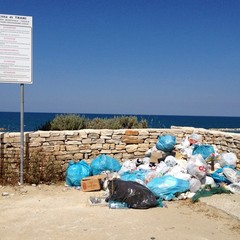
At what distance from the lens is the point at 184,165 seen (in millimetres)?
7344

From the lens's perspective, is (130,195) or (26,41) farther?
(26,41)

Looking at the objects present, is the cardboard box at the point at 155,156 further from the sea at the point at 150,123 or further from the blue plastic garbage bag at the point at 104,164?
the sea at the point at 150,123

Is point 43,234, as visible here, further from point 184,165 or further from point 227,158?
point 227,158

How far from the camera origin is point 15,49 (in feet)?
23.1

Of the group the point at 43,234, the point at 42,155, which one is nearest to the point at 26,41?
the point at 42,155

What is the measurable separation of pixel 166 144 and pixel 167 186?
84.0 inches

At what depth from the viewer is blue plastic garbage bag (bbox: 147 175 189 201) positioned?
6.00 meters

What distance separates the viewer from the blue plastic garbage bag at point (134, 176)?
6755 millimetres

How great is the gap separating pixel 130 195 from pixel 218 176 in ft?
7.27

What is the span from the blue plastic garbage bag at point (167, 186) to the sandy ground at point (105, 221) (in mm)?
216

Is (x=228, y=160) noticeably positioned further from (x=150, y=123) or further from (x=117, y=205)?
(x=150, y=123)

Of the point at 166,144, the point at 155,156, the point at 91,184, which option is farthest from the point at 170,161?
the point at 91,184

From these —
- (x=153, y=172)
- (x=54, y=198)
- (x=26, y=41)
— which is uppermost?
(x=26, y=41)

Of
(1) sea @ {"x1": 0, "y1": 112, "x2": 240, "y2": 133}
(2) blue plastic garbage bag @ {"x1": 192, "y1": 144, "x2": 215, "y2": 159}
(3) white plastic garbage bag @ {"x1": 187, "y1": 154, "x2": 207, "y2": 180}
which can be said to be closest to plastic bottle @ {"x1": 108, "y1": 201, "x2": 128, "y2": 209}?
(3) white plastic garbage bag @ {"x1": 187, "y1": 154, "x2": 207, "y2": 180}
